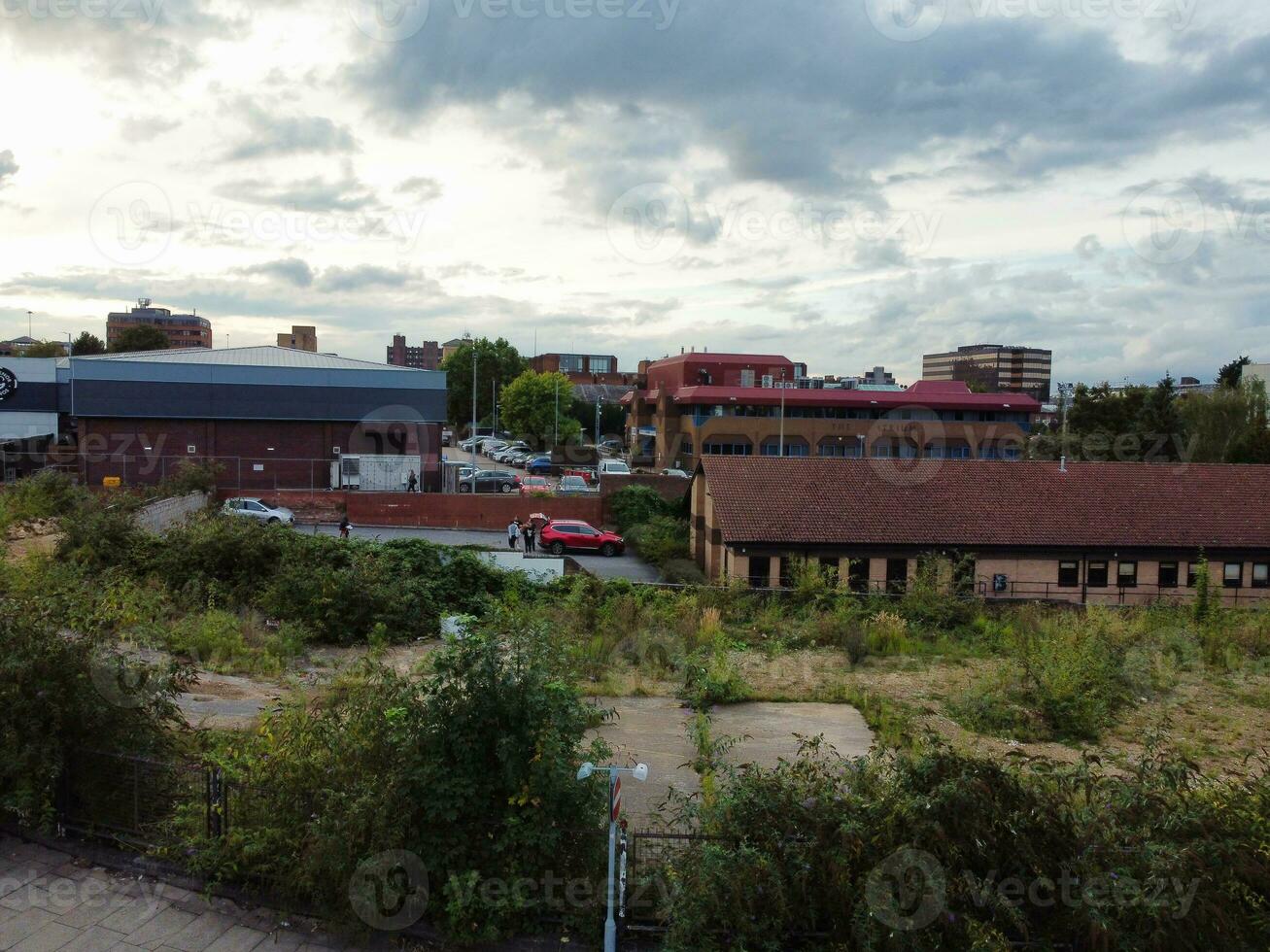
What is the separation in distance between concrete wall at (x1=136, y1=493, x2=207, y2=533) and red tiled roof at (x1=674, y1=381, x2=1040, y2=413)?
1358 inches

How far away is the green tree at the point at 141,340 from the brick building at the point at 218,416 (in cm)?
5169

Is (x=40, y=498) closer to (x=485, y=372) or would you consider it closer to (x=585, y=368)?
(x=485, y=372)

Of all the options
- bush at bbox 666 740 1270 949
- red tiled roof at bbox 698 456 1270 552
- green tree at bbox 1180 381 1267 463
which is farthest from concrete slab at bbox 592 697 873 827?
green tree at bbox 1180 381 1267 463

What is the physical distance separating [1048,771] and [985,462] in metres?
28.9

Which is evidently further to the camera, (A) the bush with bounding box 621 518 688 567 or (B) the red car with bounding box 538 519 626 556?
(B) the red car with bounding box 538 519 626 556

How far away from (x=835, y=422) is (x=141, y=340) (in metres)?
71.6

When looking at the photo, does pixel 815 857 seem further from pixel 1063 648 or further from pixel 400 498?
pixel 400 498

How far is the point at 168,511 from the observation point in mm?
33812

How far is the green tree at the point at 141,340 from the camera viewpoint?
96625 mm

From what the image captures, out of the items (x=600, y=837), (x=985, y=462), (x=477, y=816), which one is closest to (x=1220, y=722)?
(x=600, y=837)

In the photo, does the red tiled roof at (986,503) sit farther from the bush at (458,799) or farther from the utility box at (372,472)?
the bush at (458,799)

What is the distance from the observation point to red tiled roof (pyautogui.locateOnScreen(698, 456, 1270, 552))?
105 ft

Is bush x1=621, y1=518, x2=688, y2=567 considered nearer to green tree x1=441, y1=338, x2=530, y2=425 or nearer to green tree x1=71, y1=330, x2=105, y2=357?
green tree x1=441, y1=338, x2=530, y2=425

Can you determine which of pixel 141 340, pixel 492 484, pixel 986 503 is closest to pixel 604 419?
pixel 141 340
